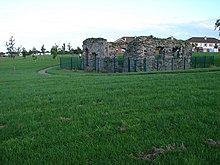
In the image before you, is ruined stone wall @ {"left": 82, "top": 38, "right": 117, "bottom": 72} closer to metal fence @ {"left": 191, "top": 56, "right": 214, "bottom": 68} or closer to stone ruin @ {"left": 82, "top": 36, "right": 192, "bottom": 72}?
stone ruin @ {"left": 82, "top": 36, "right": 192, "bottom": 72}

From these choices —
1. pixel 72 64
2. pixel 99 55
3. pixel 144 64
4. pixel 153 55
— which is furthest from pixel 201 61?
pixel 72 64

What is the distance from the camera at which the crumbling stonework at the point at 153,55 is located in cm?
2966

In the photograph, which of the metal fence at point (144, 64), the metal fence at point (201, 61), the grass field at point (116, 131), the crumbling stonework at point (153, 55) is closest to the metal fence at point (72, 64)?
the metal fence at point (144, 64)

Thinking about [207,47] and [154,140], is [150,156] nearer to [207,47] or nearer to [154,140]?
[154,140]

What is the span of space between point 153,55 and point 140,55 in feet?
6.38

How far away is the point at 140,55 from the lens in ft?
97.2

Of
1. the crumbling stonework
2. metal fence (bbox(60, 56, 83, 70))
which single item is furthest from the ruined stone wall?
the crumbling stonework

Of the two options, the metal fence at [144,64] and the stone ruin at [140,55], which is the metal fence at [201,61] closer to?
the metal fence at [144,64]

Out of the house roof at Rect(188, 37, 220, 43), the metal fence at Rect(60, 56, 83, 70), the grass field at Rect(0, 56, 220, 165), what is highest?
the house roof at Rect(188, 37, 220, 43)

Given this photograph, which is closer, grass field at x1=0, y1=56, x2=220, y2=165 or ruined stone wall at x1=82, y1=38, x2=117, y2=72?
grass field at x1=0, y1=56, x2=220, y2=165

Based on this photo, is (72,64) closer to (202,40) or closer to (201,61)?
(201,61)

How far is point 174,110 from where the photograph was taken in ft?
20.3

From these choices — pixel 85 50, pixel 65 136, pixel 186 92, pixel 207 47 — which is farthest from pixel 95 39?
pixel 207 47

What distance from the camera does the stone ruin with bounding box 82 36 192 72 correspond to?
29844 mm
